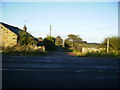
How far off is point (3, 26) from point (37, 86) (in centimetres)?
2630

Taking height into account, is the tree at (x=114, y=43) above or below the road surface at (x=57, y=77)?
above

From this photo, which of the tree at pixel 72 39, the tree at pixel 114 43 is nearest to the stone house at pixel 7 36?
the tree at pixel 114 43

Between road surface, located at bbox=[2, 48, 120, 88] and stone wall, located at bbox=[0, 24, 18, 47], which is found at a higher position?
stone wall, located at bbox=[0, 24, 18, 47]

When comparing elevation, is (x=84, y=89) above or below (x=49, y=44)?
below

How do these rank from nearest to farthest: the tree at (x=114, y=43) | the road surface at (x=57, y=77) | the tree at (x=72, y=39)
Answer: the road surface at (x=57, y=77) → the tree at (x=114, y=43) → the tree at (x=72, y=39)

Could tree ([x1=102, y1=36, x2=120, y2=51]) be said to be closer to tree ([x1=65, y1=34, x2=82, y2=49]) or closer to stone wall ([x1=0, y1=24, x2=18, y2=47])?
stone wall ([x1=0, y1=24, x2=18, y2=47])

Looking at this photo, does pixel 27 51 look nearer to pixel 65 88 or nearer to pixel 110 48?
pixel 110 48

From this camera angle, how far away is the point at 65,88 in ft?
17.0

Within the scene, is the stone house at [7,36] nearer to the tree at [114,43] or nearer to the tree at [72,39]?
the tree at [114,43]

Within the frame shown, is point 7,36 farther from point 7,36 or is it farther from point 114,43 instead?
point 114,43

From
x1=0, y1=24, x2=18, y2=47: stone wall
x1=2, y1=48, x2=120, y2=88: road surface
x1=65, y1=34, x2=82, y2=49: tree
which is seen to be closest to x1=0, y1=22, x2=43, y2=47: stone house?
x1=0, y1=24, x2=18, y2=47: stone wall

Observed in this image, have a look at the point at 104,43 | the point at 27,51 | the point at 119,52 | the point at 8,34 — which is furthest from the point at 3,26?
the point at 119,52

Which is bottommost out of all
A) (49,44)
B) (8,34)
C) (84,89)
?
(84,89)

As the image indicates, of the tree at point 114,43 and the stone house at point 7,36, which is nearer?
the tree at point 114,43
